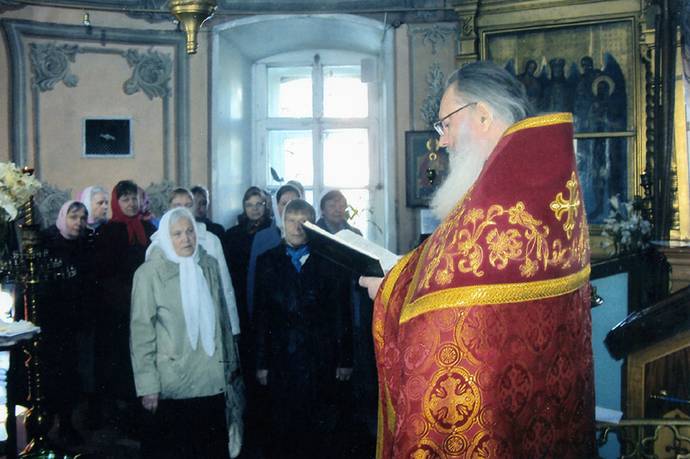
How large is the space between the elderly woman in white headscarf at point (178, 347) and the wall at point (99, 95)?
4127 millimetres

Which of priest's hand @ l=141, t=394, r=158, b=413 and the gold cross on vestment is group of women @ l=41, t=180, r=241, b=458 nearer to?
priest's hand @ l=141, t=394, r=158, b=413

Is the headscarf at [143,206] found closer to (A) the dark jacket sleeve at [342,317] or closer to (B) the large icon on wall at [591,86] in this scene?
(A) the dark jacket sleeve at [342,317]

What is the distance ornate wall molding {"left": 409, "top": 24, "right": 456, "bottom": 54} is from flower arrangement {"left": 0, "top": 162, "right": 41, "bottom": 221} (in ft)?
16.5

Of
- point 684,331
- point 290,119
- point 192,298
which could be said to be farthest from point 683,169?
point 290,119

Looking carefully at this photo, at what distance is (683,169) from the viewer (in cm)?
564

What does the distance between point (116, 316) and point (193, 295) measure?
156cm

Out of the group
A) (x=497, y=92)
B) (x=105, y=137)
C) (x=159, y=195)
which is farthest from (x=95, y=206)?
(x=497, y=92)

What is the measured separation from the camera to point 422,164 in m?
7.94

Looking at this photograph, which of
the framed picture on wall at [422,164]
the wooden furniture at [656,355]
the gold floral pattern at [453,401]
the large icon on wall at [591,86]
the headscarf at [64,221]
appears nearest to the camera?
the gold floral pattern at [453,401]

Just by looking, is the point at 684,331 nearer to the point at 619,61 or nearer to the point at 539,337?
the point at 539,337

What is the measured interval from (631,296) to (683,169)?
1111 mm

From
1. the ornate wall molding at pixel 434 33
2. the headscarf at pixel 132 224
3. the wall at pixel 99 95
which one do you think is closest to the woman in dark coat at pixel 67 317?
the headscarf at pixel 132 224

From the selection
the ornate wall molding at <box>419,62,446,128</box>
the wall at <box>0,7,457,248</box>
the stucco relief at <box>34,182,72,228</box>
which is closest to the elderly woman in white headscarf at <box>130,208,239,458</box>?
the stucco relief at <box>34,182,72,228</box>

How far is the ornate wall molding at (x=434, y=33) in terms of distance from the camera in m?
7.92
